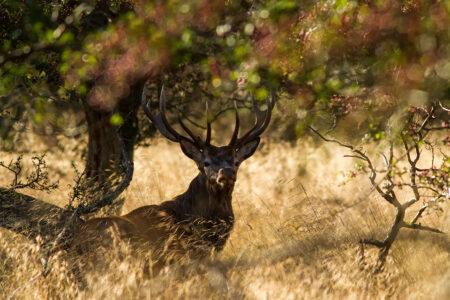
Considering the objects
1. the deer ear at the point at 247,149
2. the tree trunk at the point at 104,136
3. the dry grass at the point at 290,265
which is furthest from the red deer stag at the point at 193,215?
the tree trunk at the point at 104,136

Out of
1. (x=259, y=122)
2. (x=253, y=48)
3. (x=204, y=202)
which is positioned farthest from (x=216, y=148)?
(x=253, y=48)

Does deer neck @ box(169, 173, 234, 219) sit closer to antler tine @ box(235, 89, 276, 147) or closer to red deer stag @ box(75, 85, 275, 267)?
red deer stag @ box(75, 85, 275, 267)

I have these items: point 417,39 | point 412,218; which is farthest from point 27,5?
point 412,218

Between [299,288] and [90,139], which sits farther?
[90,139]

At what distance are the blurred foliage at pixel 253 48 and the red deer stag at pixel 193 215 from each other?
0.61 m

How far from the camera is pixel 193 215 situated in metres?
7.18

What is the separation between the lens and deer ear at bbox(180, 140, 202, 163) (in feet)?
24.8

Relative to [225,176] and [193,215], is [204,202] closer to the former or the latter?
[193,215]

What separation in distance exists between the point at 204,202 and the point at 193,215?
0.21 metres

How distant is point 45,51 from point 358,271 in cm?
483

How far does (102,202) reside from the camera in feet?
24.1

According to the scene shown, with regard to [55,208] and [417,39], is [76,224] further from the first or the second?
[417,39]

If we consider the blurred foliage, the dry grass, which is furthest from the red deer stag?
the blurred foliage

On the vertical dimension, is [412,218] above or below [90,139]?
below
